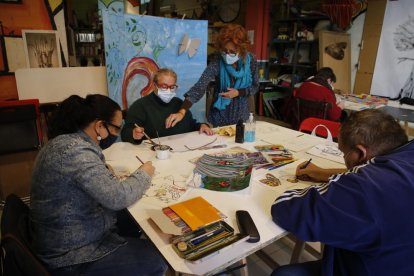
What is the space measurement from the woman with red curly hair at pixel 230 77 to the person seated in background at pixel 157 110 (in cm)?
25

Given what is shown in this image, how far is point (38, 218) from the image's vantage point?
3.57ft

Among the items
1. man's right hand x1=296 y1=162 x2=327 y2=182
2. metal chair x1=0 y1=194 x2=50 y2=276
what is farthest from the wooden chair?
metal chair x1=0 y1=194 x2=50 y2=276

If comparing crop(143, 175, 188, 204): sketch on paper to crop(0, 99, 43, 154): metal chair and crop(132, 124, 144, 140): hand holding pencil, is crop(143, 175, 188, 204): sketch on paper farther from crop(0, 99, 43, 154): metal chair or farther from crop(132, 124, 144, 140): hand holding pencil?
crop(0, 99, 43, 154): metal chair

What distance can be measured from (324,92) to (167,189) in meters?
2.65

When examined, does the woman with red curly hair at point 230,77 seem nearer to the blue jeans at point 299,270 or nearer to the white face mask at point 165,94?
the white face mask at point 165,94

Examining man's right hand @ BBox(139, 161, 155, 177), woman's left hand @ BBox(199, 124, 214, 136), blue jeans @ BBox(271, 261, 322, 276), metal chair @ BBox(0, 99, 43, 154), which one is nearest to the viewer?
blue jeans @ BBox(271, 261, 322, 276)

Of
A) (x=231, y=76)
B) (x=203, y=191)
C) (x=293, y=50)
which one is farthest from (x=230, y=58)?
(x=293, y=50)

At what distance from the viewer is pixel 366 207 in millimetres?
818

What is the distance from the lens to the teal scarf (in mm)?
2527

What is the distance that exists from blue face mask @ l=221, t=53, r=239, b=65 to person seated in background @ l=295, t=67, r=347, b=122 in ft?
4.51

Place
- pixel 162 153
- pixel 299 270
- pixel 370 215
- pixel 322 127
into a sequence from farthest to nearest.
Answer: pixel 322 127, pixel 162 153, pixel 299 270, pixel 370 215

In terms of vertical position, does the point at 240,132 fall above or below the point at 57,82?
below

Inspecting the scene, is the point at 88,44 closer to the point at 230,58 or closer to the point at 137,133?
the point at 230,58

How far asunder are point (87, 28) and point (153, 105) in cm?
534
